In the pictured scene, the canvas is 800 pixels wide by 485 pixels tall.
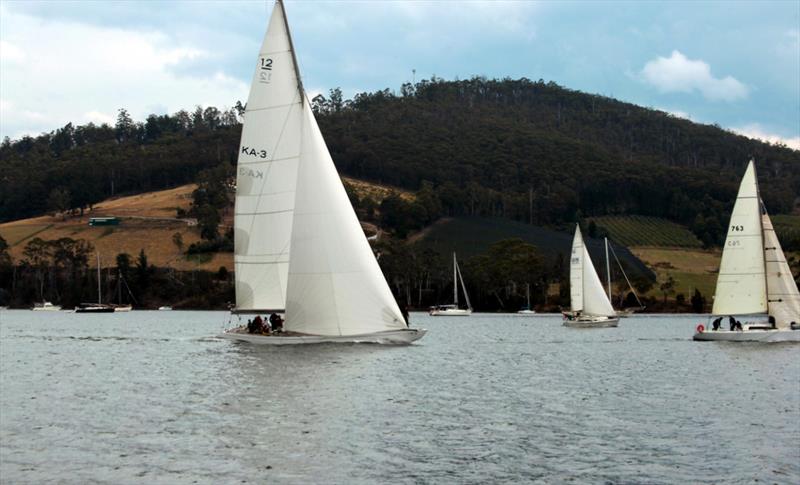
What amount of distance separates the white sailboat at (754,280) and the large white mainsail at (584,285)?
34500mm

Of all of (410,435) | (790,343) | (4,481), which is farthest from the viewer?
(790,343)

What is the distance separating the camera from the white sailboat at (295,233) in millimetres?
58781

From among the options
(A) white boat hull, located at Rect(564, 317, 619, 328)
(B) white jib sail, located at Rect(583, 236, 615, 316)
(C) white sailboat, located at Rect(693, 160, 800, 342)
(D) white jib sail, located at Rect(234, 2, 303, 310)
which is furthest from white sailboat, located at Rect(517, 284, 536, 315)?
(D) white jib sail, located at Rect(234, 2, 303, 310)

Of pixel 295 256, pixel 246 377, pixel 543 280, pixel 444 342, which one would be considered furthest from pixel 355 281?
pixel 543 280

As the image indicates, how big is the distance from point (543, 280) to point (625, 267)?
18970 millimetres

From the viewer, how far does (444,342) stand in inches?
3162

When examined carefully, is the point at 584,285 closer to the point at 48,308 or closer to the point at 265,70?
the point at 265,70

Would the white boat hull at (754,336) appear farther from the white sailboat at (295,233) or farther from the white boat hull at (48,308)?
the white boat hull at (48,308)

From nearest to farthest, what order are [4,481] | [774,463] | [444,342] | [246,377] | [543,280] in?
1. [4,481]
2. [774,463]
3. [246,377]
4. [444,342]
5. [543,280]

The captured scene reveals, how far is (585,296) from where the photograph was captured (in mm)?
113750

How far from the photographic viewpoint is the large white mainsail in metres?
112

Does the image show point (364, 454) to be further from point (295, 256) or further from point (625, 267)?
point (625, 267)

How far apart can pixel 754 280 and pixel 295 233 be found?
3582 centimetres

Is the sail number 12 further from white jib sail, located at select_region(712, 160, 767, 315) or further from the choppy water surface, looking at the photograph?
white jib sail, located at select_region(712, 160, 767, 315)
